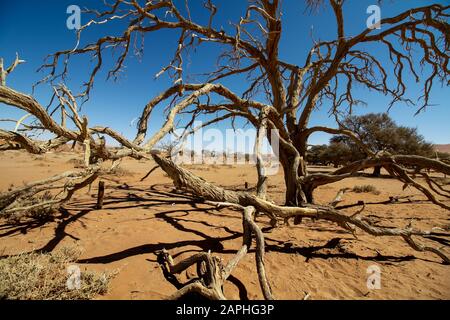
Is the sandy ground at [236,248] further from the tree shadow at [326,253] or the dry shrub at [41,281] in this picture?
the dry shrub at [41,281]

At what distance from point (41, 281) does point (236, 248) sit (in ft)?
8.65

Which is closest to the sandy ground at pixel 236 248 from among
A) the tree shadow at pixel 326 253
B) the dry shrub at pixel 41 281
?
the tree shadow at pixel 326 253

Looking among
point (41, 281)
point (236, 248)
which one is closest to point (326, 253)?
point (236, 248)

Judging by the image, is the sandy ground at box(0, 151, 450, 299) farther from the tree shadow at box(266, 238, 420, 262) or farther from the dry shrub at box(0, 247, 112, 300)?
the dry shrub at box(0, 247, 112, 300)

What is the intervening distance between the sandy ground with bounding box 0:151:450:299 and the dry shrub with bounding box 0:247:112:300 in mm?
240

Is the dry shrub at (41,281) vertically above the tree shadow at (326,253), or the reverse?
the dry shrub at (41,281)

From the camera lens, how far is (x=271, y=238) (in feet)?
13.6

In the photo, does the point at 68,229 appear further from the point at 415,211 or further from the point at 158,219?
the point at 415,211

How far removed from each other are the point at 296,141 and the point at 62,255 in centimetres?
526

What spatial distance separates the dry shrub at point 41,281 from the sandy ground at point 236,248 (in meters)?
0.24

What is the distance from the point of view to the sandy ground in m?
2.63

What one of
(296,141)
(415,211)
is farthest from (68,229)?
(415,211)

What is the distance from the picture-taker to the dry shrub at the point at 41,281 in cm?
213

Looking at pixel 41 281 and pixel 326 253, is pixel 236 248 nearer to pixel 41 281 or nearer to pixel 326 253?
pixel 326 253
